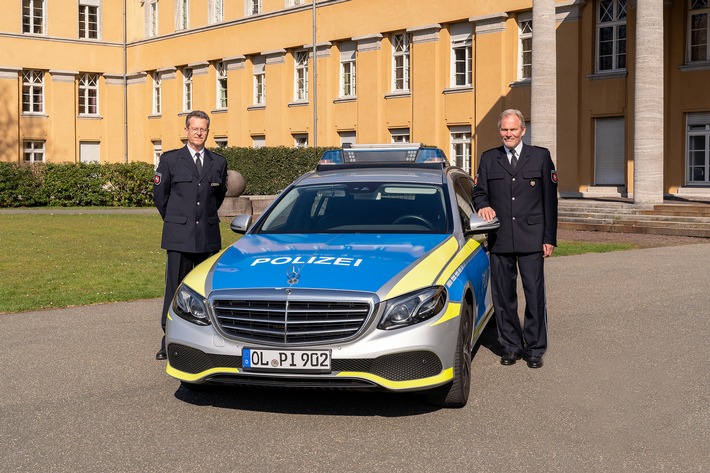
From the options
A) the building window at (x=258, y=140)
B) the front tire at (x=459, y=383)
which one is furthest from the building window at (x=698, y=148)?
the front tire at (x=459, y=383)

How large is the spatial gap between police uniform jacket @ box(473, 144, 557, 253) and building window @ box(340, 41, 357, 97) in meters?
35.5

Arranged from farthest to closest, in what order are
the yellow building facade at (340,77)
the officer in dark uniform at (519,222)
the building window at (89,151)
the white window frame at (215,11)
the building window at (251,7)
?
the building window at (89,151), the white window frame at (215,11), the building window at (251,7), the yellow building facade at (340,77), the officer in dark uniform at (519,222)

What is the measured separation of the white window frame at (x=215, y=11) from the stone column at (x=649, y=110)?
2644cm

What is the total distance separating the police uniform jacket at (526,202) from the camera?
27.9ft

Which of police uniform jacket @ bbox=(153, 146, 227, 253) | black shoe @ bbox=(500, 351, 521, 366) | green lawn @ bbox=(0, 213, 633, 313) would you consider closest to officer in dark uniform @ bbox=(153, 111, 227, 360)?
police uniform jacket @ bbox=(153, 146, 227, 253)

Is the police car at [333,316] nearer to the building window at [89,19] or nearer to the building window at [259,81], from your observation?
the building window at [259,81]

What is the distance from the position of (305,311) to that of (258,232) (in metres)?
1.88

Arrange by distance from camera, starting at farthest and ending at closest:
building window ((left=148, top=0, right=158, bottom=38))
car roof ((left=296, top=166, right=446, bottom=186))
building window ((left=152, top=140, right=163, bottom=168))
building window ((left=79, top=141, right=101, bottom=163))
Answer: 1. building window ((left=79, top=141, right=101, bottom=163))
2. building window ((left=148, top=0, right=158, bottom=38))
3. building window ((left=152, top=140, right=163, bottom=168))
4. car roof ((left=296, top=166, right=446, bottom=186))

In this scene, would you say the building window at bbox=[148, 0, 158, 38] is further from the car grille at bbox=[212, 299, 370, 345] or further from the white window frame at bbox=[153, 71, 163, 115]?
the car grille at bbox=[212, 299, 370, 345]

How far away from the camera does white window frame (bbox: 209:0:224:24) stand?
51062 millimetres

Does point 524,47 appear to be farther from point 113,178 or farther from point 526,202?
point 526,202

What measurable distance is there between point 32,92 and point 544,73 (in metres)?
32.3

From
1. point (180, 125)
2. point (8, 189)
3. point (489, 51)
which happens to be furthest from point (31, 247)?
point (180, 125)

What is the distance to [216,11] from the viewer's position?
169 feet
